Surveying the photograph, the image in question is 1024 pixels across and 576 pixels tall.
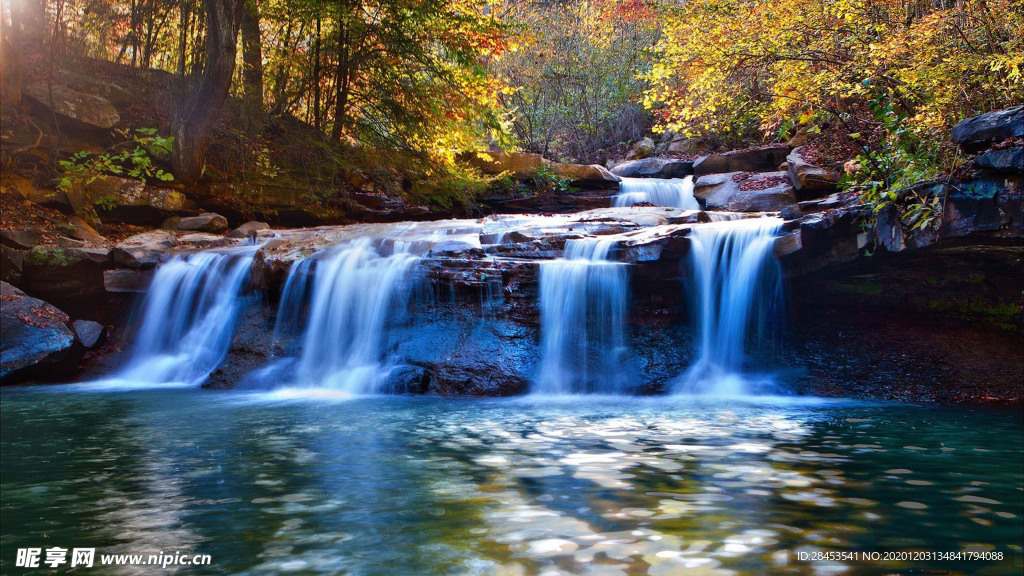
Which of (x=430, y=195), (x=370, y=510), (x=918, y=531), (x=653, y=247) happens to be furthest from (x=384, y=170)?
(x=918, y=531)

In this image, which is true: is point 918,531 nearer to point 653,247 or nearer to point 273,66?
point 653,247

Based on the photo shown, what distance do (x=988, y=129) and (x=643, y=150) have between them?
16.6 metres

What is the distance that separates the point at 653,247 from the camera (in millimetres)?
8398

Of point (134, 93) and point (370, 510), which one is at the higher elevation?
point (134, 93)

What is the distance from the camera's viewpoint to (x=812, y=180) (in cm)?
1262

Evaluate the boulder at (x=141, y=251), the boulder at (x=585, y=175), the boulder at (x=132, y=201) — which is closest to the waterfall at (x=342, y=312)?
the boulder at (x=141, y=251)

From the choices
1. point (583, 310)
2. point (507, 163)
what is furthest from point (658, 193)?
point (583, 310)

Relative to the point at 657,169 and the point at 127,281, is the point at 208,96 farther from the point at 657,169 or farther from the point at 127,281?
the point at 657,169

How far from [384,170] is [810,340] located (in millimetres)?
10264

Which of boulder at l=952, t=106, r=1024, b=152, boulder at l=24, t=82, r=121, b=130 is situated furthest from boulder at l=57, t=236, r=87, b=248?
boulder at l=952, t=106, r=1024, b=152

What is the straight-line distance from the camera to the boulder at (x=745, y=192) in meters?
13.3

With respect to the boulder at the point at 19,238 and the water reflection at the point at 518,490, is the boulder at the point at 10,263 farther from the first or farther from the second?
the water reflection at the point at 518,490

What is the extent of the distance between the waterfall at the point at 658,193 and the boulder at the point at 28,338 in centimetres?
1180

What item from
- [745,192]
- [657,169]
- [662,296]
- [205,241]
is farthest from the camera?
[657,169]
